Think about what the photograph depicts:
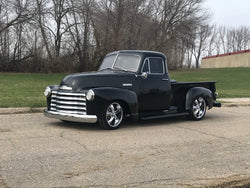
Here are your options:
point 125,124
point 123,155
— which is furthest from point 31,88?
point 123,155

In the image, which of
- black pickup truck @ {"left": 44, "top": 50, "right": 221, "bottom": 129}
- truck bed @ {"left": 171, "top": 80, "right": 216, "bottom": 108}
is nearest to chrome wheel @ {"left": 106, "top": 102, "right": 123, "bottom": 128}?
black pickup truck @ {"left": 44, "top": 50, "right": 221, "bottom": 129}

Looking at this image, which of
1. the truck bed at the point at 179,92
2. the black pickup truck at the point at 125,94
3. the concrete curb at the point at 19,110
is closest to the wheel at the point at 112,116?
the black pickup truck at the point at 125,94

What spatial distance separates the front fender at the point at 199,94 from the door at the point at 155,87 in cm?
65

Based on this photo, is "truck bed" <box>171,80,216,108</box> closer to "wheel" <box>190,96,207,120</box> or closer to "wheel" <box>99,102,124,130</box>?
"wheel" <box>190,96,207,120</box>

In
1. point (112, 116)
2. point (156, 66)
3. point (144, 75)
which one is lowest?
point (112, 116)

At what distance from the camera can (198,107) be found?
34.1 feet

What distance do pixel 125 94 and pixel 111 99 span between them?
45 cm

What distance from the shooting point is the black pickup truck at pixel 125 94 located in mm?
7980

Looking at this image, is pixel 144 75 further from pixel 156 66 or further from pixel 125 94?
pixel 125 94

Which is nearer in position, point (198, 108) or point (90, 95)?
point (90, 95)

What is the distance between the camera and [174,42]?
51375 mm

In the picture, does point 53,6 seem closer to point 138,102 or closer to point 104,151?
point 138,102

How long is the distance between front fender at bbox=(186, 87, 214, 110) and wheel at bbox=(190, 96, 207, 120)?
13cm

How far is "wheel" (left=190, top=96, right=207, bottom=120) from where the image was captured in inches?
401
